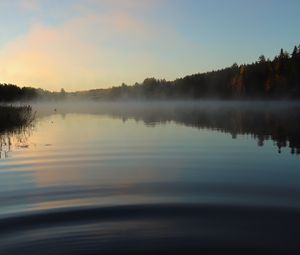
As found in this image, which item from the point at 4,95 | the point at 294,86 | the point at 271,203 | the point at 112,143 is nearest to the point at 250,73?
the point at 294,86

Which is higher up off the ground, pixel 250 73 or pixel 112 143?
pixel 250 73

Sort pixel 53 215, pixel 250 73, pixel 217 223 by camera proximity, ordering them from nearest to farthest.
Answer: pixel 217 223, pixel 53 215, pixel 250 73

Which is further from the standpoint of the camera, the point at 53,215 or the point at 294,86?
the point at 294,86

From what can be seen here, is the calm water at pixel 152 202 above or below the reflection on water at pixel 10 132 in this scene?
below

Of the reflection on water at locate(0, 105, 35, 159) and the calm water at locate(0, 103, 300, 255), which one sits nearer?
the calm water at locate(0, 103, 300, 255)

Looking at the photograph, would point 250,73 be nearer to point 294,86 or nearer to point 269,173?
point 294,86

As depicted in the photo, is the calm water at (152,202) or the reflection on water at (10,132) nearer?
the calm water at (152,202)

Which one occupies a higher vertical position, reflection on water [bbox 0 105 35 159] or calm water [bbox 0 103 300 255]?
reflection on water [bbox 0 105 35 159]

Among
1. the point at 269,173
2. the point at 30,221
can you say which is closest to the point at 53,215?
the point at 30,221

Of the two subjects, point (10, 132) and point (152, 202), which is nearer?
point (152, 202)

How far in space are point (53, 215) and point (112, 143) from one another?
54.8 feet

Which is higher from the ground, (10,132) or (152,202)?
(10,132)

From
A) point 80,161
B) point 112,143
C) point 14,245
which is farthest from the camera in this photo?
point 112,143

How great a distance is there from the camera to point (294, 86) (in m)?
132
